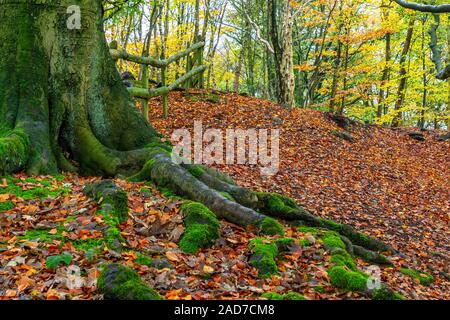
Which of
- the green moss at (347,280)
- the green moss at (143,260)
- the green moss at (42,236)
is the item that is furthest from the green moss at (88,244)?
the green moss at (347,280)

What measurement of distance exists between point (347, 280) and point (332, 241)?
45.1 inches

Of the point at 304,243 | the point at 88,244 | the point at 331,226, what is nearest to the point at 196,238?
the point at 88,244

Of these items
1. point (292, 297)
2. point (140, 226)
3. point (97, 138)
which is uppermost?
point (97, 138)

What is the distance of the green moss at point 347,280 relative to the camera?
373 centimetres

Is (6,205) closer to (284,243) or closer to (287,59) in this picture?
(284,243)

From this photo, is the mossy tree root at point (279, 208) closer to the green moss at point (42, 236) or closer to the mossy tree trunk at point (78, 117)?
the mossy tree trunk at point (78, 117)

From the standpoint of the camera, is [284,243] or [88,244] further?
[284,243]

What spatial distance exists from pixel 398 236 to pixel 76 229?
6213 millimetres

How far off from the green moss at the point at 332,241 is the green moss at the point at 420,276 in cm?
110

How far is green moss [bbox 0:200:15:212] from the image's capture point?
Answer: 13.5 ft

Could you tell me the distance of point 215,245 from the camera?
4.34 metres
